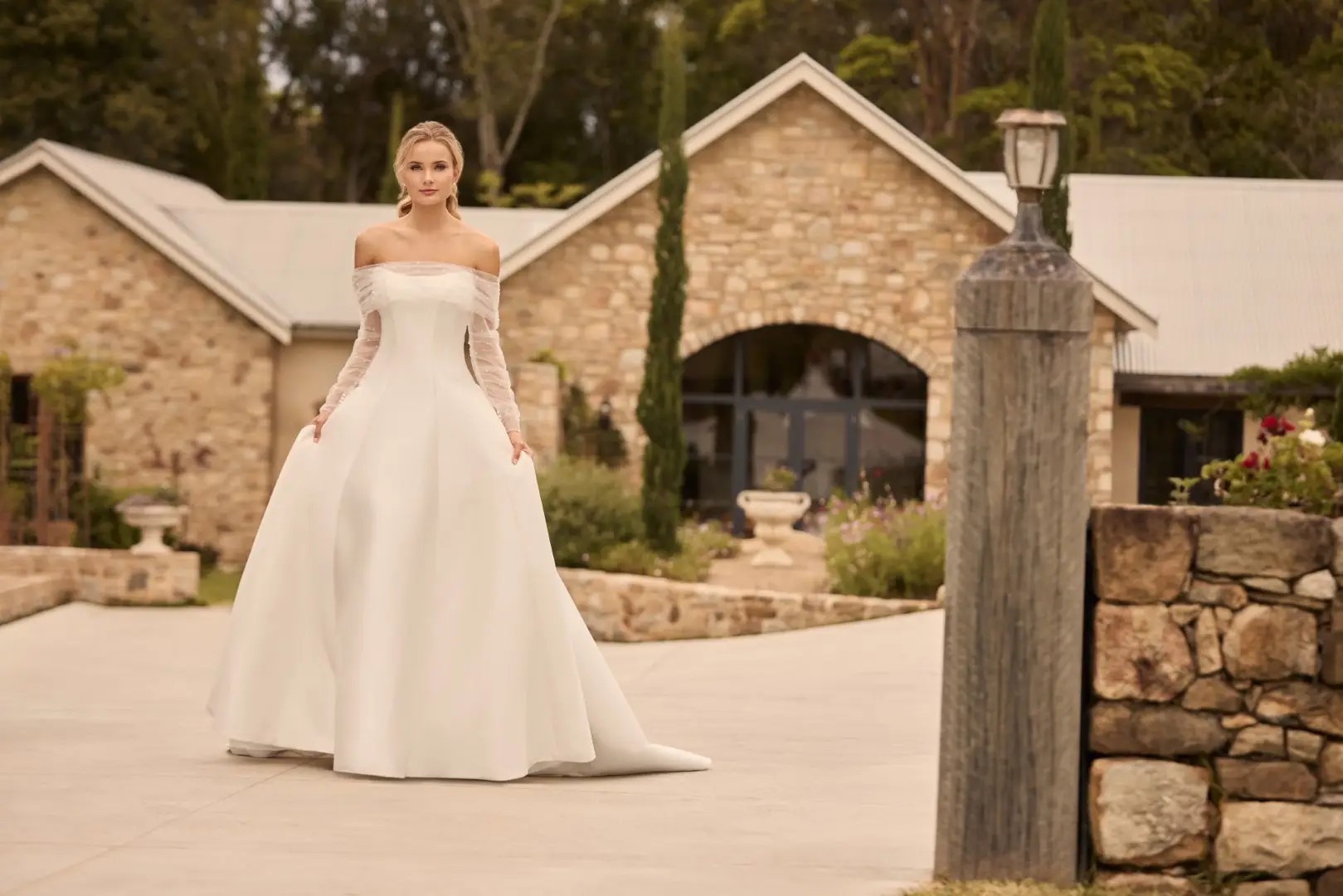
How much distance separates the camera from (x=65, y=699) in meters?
10.7

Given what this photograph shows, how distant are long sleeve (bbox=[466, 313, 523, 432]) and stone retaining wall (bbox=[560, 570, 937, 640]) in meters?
9.05

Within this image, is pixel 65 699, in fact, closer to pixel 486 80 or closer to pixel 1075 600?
pixel 1075 600

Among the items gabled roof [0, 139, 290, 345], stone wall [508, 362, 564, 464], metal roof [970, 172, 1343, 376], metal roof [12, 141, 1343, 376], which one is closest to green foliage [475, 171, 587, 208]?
metal roof [12, 141, 1343, 376]

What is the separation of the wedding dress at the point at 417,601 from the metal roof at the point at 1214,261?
16709 mm

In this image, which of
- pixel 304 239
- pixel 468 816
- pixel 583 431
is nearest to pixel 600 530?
pixel 583 431

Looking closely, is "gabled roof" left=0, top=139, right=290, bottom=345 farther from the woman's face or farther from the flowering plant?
the woman's face

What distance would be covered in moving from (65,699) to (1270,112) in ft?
98.1

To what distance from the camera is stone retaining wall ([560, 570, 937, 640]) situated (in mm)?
16734

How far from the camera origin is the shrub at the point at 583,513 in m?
18.2

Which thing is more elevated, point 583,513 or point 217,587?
point 583,513

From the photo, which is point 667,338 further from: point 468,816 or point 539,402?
point 468,816

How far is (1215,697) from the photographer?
607 centimetres

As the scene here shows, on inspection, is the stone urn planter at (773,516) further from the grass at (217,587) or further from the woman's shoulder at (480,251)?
the woman's shoulder at (480,251)

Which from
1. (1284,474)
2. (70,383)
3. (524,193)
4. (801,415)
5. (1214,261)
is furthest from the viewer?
(524,193)
